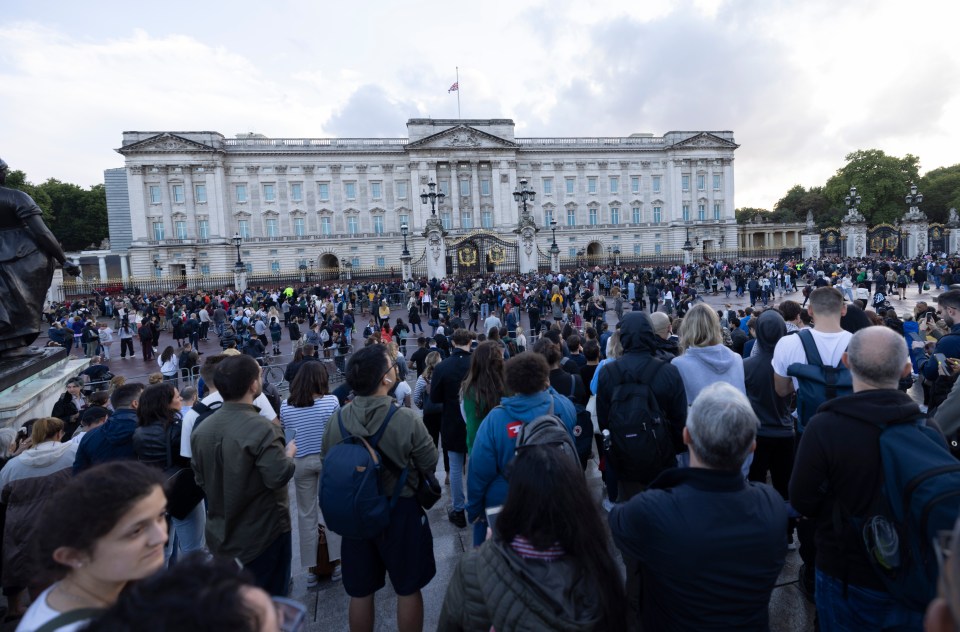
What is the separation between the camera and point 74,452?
415 centimetres

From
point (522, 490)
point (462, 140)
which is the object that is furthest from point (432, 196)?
point (522, 490)

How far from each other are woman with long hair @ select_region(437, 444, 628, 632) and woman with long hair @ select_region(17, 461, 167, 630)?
1.10 m

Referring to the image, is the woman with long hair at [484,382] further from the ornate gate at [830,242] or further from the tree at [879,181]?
the tree at [879,181]

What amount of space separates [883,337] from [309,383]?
388 centimetres

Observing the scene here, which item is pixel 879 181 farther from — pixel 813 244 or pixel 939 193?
pixel 813 244

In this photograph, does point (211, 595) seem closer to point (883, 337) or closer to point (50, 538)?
point (50, 538)

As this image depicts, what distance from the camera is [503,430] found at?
3.29 meters

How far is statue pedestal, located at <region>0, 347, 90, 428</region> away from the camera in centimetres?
664

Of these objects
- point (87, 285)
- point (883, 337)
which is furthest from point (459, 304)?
point (87, 285)

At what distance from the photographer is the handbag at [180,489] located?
379 centimetres

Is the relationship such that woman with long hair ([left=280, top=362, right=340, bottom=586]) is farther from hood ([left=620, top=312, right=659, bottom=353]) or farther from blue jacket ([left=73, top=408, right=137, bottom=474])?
hood ([left=620, top=312, right=659, bottom=353])

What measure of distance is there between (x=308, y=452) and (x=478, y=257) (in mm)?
34696

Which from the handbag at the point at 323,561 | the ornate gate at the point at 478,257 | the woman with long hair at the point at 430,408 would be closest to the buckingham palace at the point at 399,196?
the ornate gate at the point at 478,257

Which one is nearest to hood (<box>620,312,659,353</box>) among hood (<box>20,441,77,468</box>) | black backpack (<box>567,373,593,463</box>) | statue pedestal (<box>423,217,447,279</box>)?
black backpack (<box>567,373,593,463</box>)
